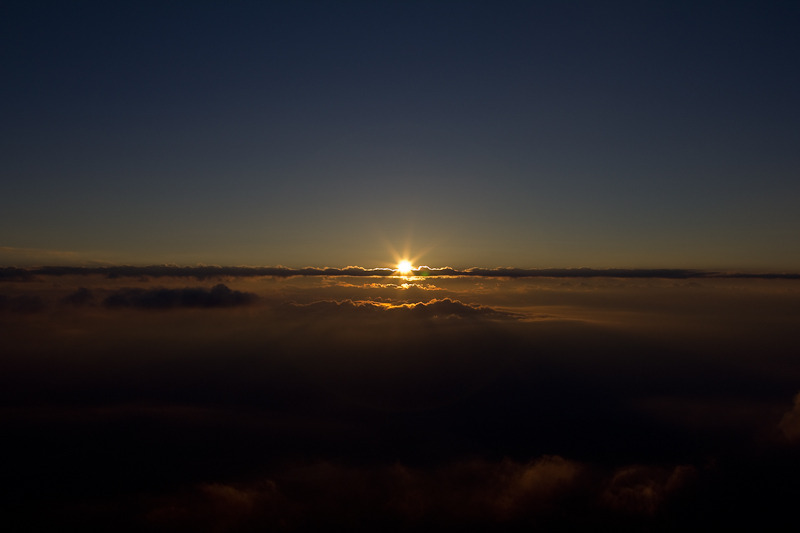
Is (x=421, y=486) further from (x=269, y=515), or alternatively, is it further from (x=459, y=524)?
(x=269, y=515)

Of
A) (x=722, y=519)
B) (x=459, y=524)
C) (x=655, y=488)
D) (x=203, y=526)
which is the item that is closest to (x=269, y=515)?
(x=203, y=526)

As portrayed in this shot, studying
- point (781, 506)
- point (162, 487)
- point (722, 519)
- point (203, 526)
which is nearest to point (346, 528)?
point (203, 526)

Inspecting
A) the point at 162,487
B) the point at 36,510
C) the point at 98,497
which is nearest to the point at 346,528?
the point at 162,487

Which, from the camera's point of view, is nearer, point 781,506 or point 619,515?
point 619,515

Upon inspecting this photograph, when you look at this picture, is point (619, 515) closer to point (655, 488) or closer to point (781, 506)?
point (655, 488)

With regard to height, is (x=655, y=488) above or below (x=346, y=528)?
above

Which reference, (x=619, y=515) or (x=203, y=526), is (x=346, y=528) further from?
(x=619, y=515)

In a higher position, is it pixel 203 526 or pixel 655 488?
pixel 655 488

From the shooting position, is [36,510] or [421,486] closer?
[36,510]
